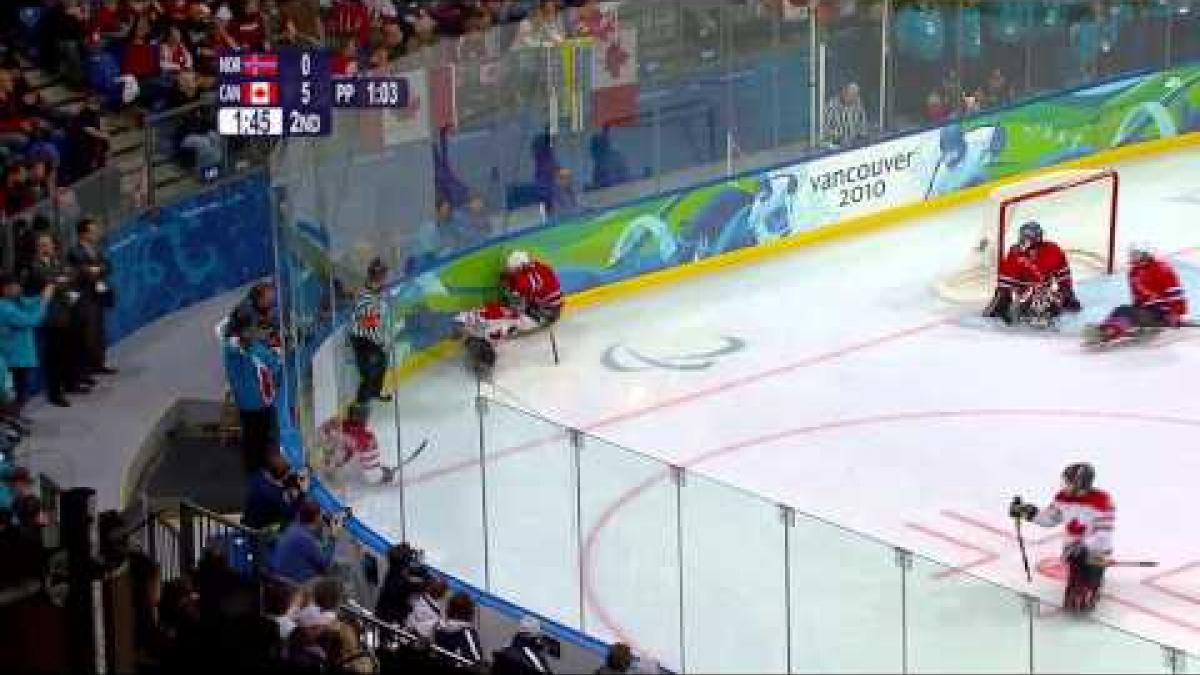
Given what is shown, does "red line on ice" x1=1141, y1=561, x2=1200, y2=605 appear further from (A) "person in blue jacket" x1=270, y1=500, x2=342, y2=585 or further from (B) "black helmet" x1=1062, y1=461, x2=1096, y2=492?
(A) "person in blue jacket" x1=270, y1=500, x2=342, y2=585

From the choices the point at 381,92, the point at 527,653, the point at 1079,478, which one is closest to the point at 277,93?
the point at 381,92

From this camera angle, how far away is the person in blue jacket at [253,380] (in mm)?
14391

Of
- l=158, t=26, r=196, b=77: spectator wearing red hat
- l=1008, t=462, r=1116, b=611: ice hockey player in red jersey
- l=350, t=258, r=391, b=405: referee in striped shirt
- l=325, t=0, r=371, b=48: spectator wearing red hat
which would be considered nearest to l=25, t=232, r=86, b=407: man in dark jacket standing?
l=350, t=258, r=391, b=405: referee in striped shirt

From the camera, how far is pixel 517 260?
17344 mm

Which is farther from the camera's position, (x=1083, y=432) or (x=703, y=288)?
(x=703, y=288)

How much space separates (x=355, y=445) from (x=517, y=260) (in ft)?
13.3

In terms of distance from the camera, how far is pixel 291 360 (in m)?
14.4

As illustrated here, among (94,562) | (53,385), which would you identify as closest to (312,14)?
(53,385)

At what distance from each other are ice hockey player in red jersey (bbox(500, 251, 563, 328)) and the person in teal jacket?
10.9ft

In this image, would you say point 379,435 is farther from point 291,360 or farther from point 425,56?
point 425,56

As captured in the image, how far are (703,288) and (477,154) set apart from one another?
94.2 inches

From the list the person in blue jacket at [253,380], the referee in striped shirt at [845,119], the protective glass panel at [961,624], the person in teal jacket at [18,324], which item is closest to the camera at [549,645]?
the protective glass panel at [961,624]

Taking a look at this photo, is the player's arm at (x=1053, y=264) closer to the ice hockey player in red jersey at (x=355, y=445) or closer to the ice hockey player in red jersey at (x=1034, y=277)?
the ice hockey player in red jersey at (x=1034, y=277)

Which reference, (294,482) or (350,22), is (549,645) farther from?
(350,22)
